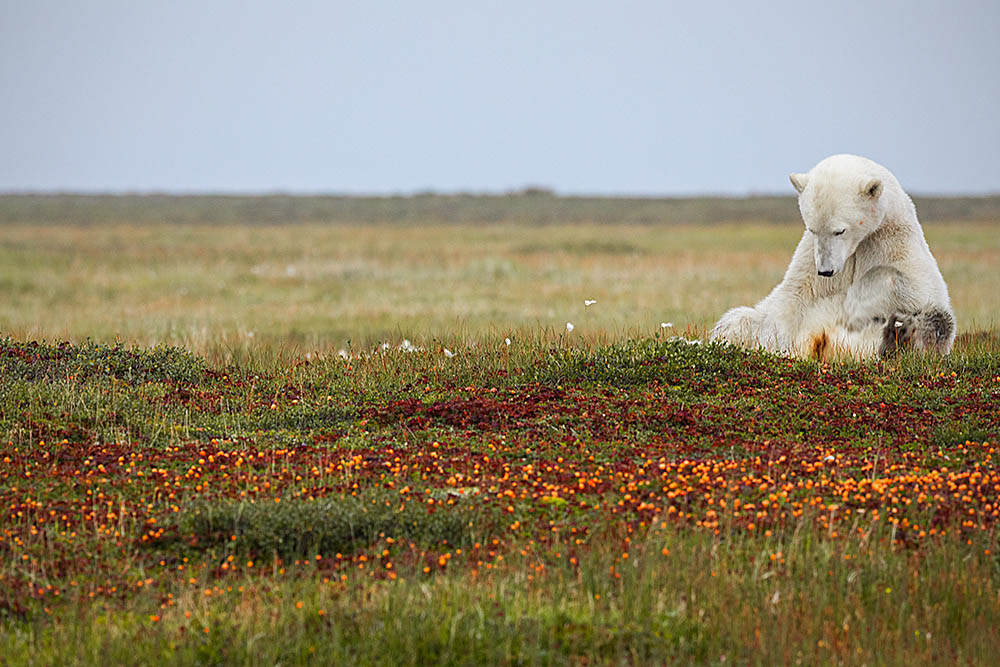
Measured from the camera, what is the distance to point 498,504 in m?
7.24

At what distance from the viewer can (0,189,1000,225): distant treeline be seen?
77.0 m

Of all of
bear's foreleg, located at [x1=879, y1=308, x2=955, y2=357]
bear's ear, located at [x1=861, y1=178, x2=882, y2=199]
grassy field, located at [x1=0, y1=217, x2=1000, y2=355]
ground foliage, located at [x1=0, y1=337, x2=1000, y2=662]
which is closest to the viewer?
ground foliage, located at [x1=0, y1=337, x2=1000, y2=662]

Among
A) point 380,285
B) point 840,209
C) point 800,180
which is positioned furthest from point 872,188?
point 380,285

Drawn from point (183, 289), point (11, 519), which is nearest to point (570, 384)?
point (11, 519)

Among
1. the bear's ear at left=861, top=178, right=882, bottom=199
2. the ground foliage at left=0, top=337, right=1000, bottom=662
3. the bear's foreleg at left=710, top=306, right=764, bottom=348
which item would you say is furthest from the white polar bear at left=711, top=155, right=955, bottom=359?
the ground foliage at left=0, top=337, right=1000, bottom=662

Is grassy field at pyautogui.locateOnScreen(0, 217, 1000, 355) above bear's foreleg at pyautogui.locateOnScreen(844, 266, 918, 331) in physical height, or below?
below

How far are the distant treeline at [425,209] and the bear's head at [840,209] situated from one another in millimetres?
63941

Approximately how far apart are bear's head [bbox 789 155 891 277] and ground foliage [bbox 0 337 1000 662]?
1170 millimetres

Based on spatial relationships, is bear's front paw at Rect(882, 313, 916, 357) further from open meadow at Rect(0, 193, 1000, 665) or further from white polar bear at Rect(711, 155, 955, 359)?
open meadow at Rect(0, 193, 1000, 665)

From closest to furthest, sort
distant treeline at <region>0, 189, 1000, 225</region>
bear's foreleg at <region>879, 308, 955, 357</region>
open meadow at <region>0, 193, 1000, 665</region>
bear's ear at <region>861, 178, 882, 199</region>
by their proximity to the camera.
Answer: open meadow at <region>0, 193, 1000, 665</region> < bear's ear at <region>861, 178, 882, 199</region> < bear's foreleg at <region>879, 308, 955, 357</region> < distant treeline at <region>0, 189, 1000, 225</region>

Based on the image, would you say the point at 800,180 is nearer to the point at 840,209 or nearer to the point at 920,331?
the point at 840,209

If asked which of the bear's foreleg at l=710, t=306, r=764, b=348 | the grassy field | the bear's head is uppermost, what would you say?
the bear's head

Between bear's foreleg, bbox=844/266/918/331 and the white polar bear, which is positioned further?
bear's foreleg, bbox=844/266/918/331

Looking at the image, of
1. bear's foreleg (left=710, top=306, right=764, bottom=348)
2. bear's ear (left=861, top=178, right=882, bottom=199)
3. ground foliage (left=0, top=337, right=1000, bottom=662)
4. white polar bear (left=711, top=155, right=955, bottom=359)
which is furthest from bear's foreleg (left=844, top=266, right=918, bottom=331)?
bear's foreleg (left=710, top=306, right=764, bottom=348)
